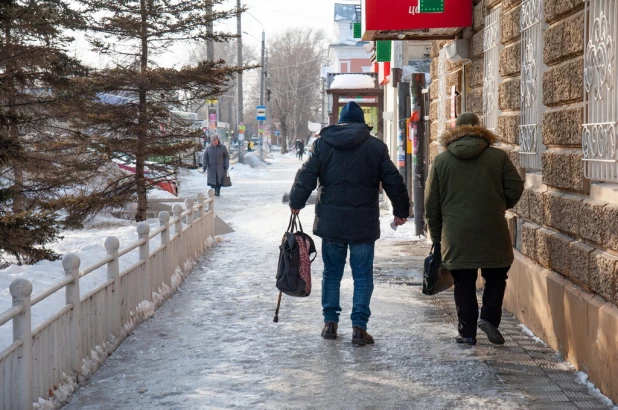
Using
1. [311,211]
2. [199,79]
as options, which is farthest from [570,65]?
[311,211]

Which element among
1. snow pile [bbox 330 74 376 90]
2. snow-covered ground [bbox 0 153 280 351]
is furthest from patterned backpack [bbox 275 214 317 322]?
snow pile [bbox 330 74 376 90]

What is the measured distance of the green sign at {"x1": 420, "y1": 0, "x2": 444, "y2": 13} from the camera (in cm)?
1004

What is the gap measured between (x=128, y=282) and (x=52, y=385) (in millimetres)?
2253

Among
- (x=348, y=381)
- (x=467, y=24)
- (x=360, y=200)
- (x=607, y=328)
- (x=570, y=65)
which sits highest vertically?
(x=467, y=24)

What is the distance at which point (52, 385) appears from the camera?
17.7ft

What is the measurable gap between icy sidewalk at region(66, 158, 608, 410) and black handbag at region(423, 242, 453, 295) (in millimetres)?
399

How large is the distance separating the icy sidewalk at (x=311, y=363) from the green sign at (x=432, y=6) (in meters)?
2.87

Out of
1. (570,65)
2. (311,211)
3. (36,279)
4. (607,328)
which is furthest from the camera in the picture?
(311,211)

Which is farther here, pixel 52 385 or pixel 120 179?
pixel 120 179

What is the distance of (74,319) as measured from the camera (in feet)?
19.3

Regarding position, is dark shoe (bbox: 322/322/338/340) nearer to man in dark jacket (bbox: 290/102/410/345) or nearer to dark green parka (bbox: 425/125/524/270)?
man in dark jacket (bbox: 290/102/410/345)

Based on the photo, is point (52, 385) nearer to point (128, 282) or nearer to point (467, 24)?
point (128, 282)

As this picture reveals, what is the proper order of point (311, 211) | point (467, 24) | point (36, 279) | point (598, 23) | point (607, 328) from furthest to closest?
1. point (311, 211)
2. point (467, 24)
3. point (36, 279)
4. point (598, 23)
5. point (607, 328)

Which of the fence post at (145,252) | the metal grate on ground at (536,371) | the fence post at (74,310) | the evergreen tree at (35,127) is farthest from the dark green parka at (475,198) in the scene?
the evergreen tree at (35,127)
